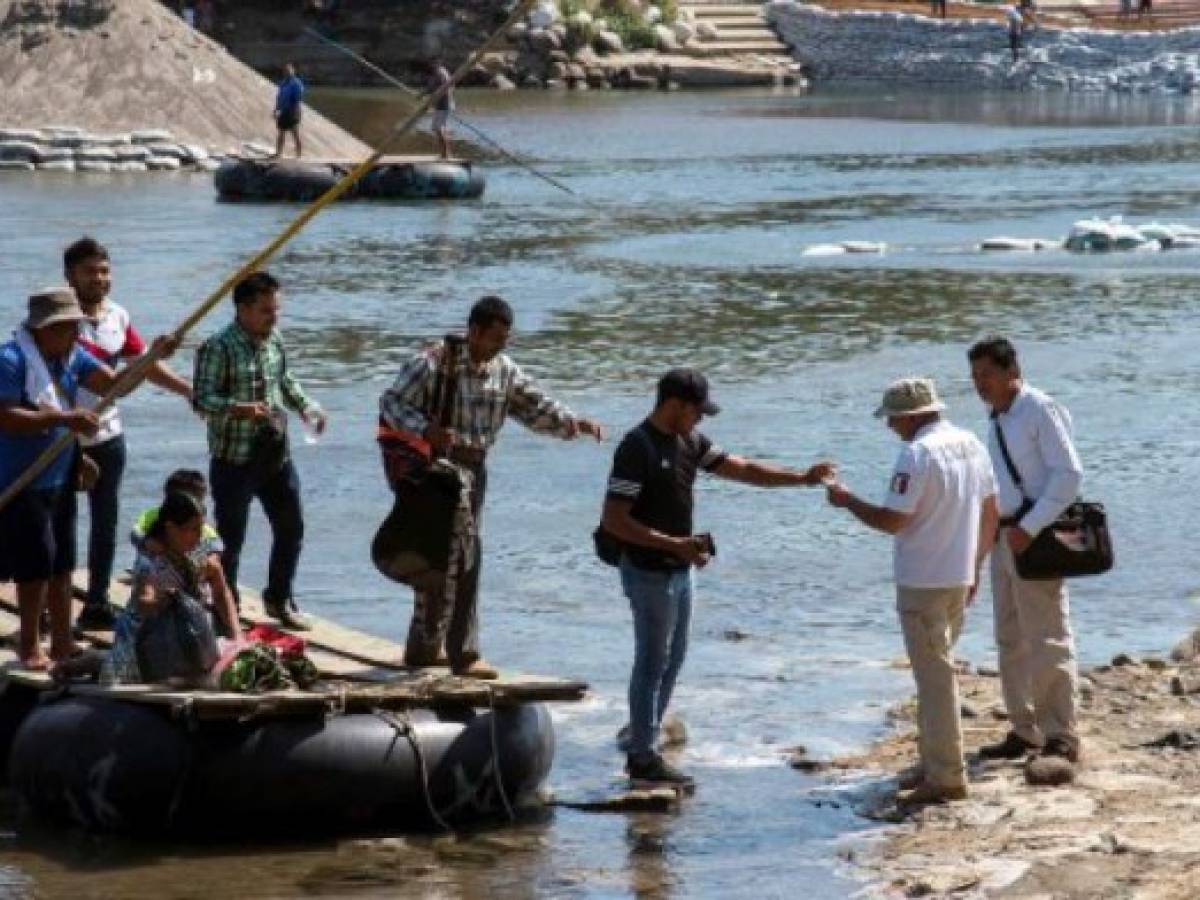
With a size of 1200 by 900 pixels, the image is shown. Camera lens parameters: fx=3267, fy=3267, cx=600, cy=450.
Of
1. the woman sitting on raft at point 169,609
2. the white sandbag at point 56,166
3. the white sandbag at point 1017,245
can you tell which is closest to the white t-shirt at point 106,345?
the woman sitting on raft at point 169,609

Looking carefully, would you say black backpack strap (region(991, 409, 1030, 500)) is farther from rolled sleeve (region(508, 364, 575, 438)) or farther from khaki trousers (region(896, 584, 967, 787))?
rolled sleeve (region(508, 364, 575, 438))

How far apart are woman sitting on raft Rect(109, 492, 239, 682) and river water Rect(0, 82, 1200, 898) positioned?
2.03 feet

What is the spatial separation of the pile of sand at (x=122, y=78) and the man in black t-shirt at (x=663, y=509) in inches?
1535

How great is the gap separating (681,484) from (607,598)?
4.64 meters

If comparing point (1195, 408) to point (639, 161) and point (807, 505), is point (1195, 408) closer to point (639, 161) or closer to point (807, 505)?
point (807, 505)

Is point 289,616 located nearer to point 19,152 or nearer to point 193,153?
point 19,152

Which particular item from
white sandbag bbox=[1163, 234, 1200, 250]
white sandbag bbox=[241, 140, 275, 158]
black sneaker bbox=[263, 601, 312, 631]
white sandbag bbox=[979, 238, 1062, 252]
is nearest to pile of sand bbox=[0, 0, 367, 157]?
white sandbag bbox=[241, 140, 275, 158]

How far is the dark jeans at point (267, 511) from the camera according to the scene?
1245 centimetres

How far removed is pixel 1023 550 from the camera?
1134 centimetres

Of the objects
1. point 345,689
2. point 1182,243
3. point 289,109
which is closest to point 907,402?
point 345,689

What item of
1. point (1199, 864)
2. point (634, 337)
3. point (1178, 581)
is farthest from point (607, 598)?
point (634, 337)

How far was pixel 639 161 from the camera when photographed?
52875 millimetres

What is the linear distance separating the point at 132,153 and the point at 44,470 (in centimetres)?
3805

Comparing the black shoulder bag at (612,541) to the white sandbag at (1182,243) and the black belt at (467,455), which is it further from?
the white sandbag at (1182,243)
